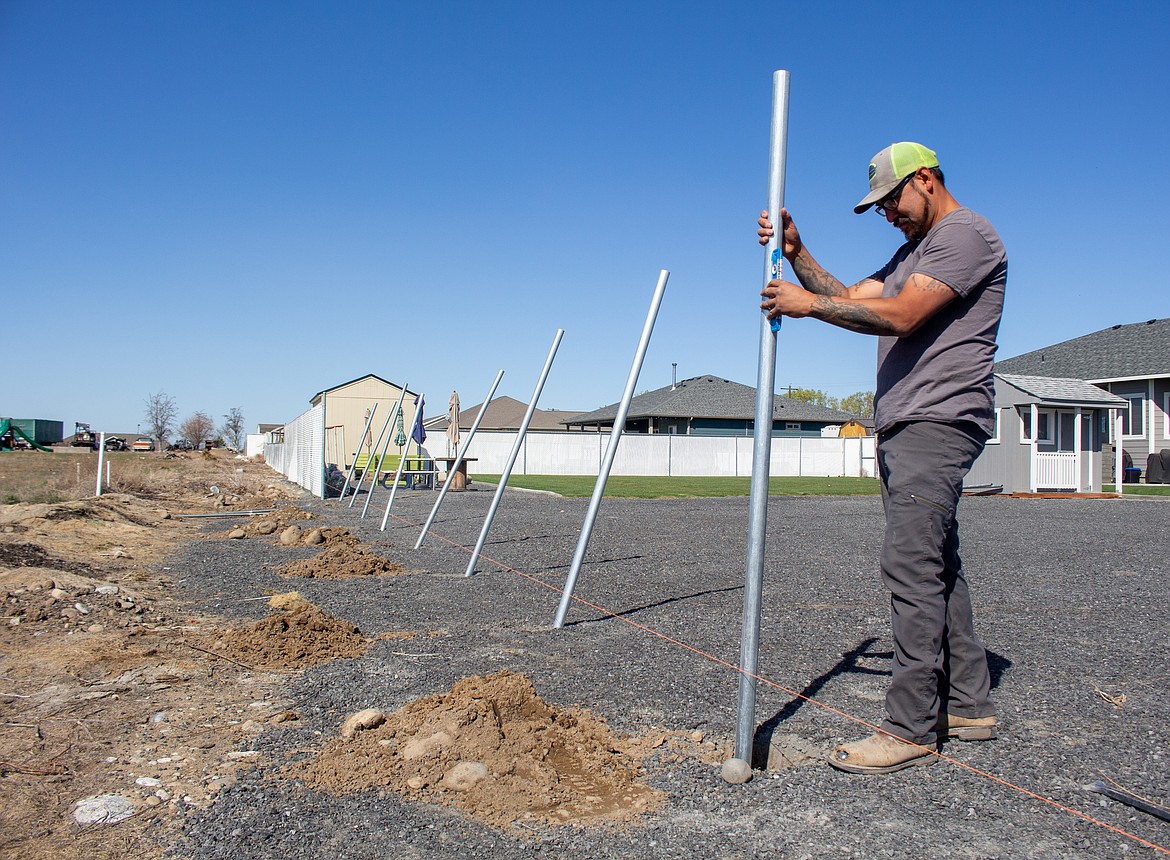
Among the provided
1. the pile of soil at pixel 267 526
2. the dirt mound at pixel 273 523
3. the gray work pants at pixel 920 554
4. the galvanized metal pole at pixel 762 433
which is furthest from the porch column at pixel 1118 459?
the galvanized metal pole at pixel 762 433

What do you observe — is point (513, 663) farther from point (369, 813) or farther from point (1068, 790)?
point (1068, 790)

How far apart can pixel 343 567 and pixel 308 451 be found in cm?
1540

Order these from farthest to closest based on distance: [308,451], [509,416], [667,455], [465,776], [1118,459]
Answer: [509,416], [667,455], [1118,459], [308,451], [465,776]

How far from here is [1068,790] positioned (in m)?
2.66

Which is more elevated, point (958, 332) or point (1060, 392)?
point (1060, 392)

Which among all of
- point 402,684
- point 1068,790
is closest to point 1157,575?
point 1068,790

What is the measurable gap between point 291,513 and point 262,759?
10196 millimetres

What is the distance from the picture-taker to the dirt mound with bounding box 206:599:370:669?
4.33 metres

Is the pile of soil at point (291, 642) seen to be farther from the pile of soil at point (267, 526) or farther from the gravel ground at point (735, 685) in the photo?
the pile of soil at point (267, 526)

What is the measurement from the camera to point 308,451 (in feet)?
72.0

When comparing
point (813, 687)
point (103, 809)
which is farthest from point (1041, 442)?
point (103, 809)

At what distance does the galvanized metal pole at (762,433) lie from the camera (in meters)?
2.85

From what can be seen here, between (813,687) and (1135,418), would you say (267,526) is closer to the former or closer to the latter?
(813,687)

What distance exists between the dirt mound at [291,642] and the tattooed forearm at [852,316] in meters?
3.01
